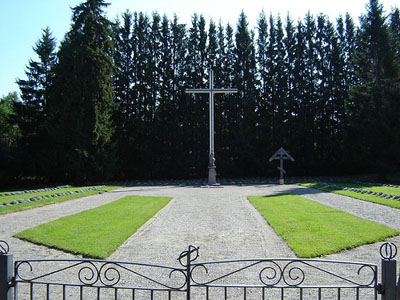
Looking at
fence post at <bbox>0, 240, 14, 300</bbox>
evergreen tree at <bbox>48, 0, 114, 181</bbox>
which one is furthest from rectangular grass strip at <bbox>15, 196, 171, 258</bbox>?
evergreen tree at <bbox>48, 0, 114, 181</bbox>

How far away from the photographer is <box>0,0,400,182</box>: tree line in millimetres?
25312

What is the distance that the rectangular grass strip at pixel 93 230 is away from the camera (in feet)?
21.3

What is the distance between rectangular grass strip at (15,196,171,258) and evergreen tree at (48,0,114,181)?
14631 millimetres

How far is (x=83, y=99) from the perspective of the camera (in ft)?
82.5

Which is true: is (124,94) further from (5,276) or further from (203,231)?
(5,276)

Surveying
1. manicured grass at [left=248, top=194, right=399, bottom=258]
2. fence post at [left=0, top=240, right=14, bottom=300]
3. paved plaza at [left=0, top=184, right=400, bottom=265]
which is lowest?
paved plaza at [left=0, top=184, right=400, bottom=265]

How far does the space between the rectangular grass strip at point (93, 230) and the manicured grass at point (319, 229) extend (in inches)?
133

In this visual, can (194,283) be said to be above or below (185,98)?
below

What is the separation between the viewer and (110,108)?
27.3m

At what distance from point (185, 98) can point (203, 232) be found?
24.0 meters

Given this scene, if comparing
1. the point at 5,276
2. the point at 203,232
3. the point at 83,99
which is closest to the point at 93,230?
the point at 203,232

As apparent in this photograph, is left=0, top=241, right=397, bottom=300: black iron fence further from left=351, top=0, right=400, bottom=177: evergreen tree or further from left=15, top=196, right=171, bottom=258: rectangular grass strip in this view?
left=351, top=0, right=400, bottom=177: evergreen tree

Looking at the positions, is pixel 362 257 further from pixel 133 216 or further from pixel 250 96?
pixel 250 96

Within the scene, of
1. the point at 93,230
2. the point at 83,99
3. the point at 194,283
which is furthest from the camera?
the point at 83,99
